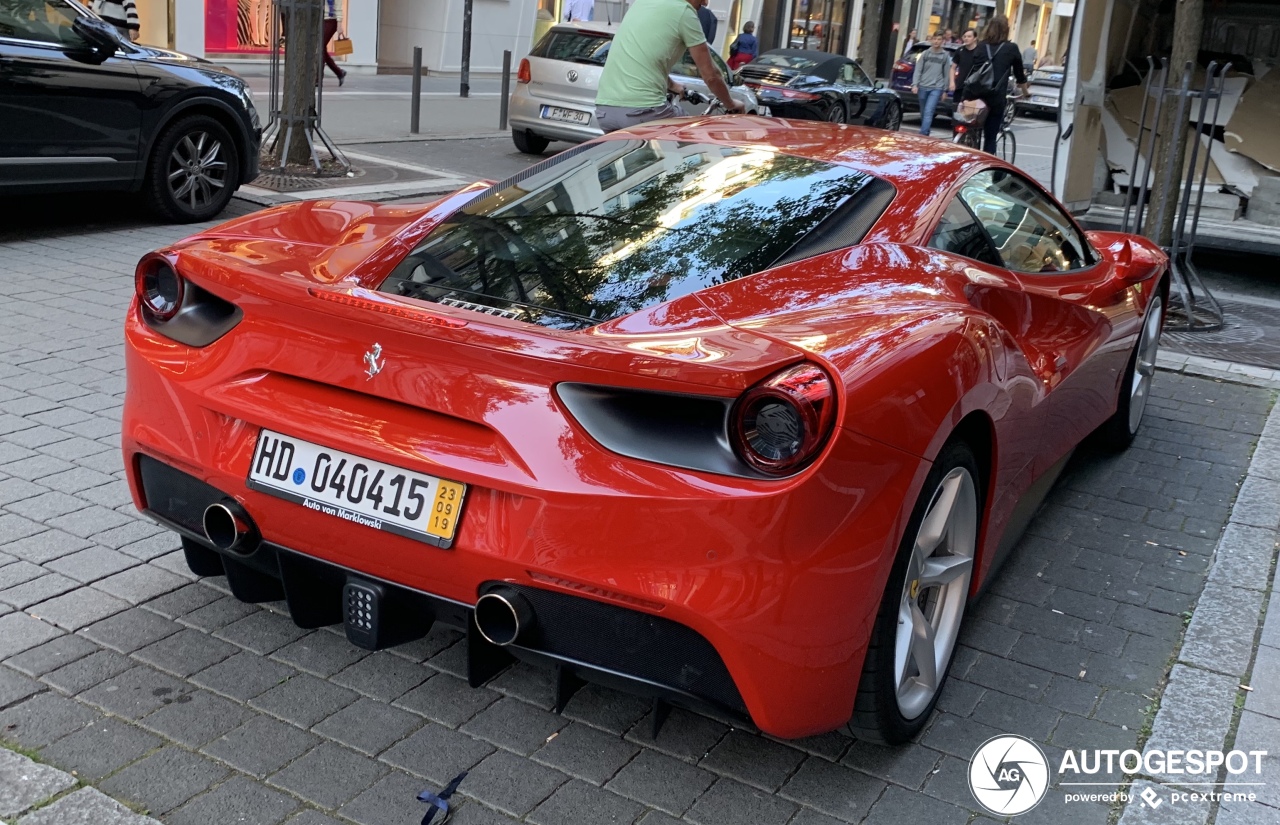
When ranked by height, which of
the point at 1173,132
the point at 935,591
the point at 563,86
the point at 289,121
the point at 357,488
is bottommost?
the point at 935,591

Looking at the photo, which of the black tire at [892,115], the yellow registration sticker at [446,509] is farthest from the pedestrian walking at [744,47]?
the yellow registration sticker at [446,509]

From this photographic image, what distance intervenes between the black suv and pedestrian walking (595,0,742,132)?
8.68ft

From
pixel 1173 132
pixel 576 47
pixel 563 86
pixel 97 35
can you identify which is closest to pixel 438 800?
pixel 97 35

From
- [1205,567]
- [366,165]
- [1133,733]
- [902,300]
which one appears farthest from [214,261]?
[366,165]

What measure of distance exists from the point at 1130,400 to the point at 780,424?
343 cm

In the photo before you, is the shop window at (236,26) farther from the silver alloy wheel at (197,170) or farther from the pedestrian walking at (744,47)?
the silver alloy wheel at (197,170)

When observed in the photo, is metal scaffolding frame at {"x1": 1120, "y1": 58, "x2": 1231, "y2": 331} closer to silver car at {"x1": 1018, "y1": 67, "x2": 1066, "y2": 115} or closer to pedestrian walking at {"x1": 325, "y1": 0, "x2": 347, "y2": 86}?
pedestrian walking at {"x1": 325, "y1": 0, "x2": 347, "y2": 86}

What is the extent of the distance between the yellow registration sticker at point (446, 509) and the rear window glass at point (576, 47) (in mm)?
12617

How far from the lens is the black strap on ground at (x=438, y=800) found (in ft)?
8.65

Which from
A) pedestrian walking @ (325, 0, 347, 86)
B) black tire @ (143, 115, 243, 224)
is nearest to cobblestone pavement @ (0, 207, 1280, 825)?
black tire @ (143, 115, 243, 224)

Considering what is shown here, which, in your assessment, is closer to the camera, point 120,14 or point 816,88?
point 120,14

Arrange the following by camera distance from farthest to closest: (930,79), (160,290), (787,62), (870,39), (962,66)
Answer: (870,39)
(787,62)
(930,79)
(962,66)
(160,290)

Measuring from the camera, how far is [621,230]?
10.9 ft

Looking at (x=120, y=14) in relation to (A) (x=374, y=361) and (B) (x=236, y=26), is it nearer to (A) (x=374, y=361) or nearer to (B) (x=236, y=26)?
(B) (x=236, y=26)
